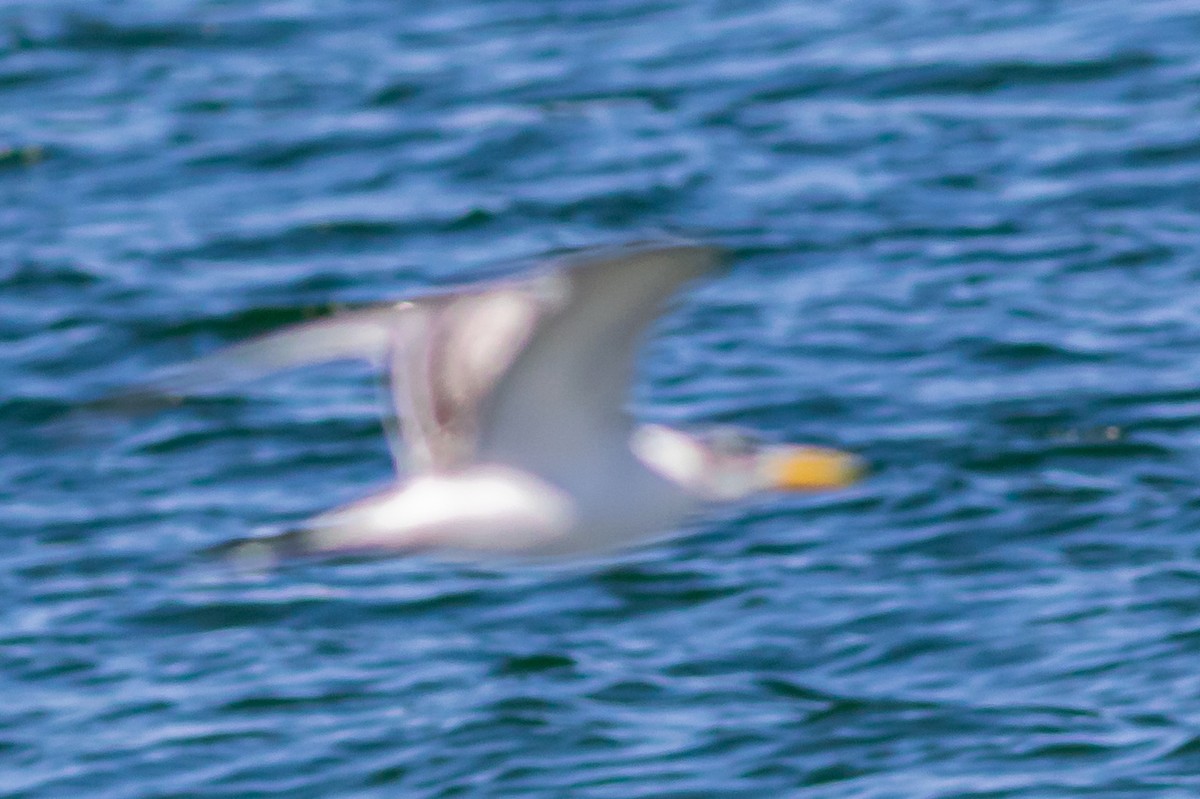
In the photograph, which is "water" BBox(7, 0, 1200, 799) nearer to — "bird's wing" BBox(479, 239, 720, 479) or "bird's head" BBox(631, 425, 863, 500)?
"bird's head" BBox(631, 425, 863, 500)

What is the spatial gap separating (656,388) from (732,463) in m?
3.49

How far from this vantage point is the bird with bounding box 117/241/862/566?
6.64 meters

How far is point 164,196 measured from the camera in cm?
1387

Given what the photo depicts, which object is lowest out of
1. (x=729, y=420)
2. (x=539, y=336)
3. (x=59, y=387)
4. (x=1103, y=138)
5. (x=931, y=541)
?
(x=539, y=336)

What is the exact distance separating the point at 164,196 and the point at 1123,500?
19.3 feet

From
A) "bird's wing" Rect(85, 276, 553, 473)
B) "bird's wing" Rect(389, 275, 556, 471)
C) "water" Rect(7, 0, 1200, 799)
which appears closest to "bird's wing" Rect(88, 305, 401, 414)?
"bird's wing" Rect(85, 276, 553, 473)

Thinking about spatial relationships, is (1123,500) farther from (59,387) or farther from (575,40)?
(575,40)

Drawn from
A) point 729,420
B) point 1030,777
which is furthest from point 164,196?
point 1030,777

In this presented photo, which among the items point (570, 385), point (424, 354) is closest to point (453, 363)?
point (424, 354)

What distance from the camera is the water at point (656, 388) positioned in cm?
880

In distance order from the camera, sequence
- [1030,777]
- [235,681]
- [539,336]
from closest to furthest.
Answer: [539,336] → [1030,777] → [235,681]

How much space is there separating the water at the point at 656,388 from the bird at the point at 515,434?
29cm

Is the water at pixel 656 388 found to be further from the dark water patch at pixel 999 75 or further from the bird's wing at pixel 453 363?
A: the bird's wing at pixel 453 363

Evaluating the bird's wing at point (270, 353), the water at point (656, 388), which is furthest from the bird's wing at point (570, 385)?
the bird's wing at point (270, 353)
